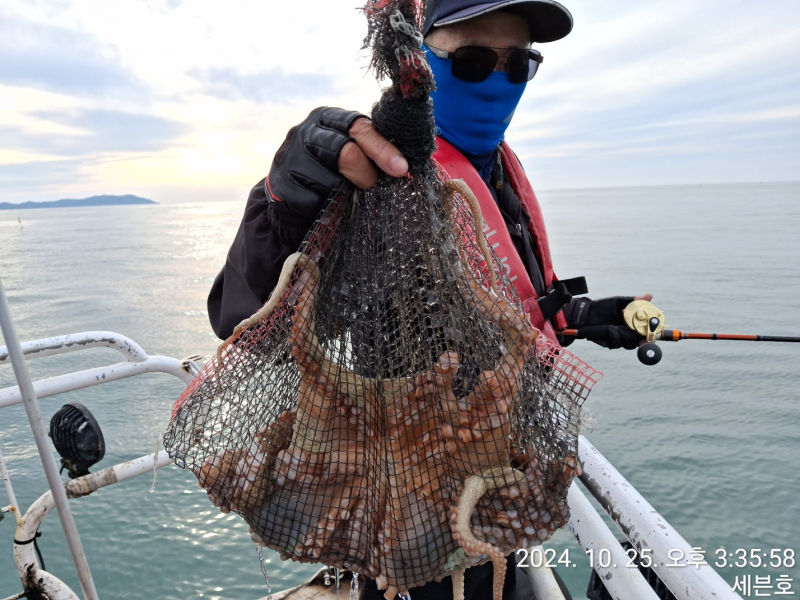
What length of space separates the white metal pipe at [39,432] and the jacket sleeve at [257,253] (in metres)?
0.60

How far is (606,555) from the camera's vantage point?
1.76 meters

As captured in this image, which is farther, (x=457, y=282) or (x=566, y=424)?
(x=566, y=424)

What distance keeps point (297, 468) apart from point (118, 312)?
53.7 ft

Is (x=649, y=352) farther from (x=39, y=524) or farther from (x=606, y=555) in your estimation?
(x=39, y=524)

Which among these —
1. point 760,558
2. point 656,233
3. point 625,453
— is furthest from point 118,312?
point 656,233

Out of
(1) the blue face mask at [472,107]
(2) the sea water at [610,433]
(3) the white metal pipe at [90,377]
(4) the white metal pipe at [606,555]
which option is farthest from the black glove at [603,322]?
(3) the white metal pipe at [90,377]

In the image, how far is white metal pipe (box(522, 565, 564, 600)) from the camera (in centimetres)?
200

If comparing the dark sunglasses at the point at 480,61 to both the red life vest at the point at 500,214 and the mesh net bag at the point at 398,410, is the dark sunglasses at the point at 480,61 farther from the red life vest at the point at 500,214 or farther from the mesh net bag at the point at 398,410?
the mesh net bag at the point at 398,410

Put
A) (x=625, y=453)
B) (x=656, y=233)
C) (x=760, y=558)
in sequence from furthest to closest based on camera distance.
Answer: (x=656, y=233) → (x=625, y=453) → (x=760, y=558)

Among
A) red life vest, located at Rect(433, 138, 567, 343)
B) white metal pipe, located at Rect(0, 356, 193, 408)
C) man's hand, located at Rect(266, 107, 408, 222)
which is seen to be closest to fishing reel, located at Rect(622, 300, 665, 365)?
red life vest, located at Rect(433, 138, 567, 343)

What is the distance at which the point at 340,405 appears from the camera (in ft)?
4.91

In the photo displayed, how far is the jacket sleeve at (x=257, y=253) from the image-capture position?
156 centimetres

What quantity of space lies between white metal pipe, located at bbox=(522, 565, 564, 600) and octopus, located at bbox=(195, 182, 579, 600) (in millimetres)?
733

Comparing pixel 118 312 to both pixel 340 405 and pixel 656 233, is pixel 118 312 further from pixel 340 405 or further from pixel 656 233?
pixel 656 233
